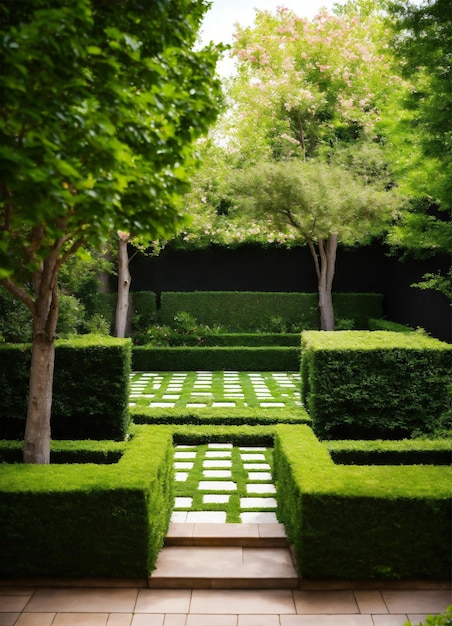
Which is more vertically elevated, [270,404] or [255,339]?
[255,339]

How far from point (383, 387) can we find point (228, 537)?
3.70m

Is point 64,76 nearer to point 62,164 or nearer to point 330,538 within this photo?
point 62,164

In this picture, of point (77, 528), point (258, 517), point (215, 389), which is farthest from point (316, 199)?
point (77, 528)

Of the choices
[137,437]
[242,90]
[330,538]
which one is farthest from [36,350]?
[242,90]

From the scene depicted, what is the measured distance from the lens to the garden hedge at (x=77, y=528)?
5133mm

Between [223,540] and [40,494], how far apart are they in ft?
5.85

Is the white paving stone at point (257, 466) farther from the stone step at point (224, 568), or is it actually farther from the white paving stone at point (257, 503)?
the stone step at point (224, 568)

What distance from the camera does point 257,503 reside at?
6691mm

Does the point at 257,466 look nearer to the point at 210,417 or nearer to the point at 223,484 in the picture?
the point at 223,484

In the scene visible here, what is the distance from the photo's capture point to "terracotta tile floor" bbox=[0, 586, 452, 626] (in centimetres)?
467

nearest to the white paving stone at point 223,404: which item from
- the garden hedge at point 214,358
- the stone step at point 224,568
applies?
the garden hedge at point 214,358

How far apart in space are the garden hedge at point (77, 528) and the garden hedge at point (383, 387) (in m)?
3.92

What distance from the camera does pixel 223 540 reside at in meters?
5.77

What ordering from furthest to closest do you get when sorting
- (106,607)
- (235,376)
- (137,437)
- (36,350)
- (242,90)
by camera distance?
Answer: (242,90)
(235,376)
(137,437)
(36,350)
(106,607)
